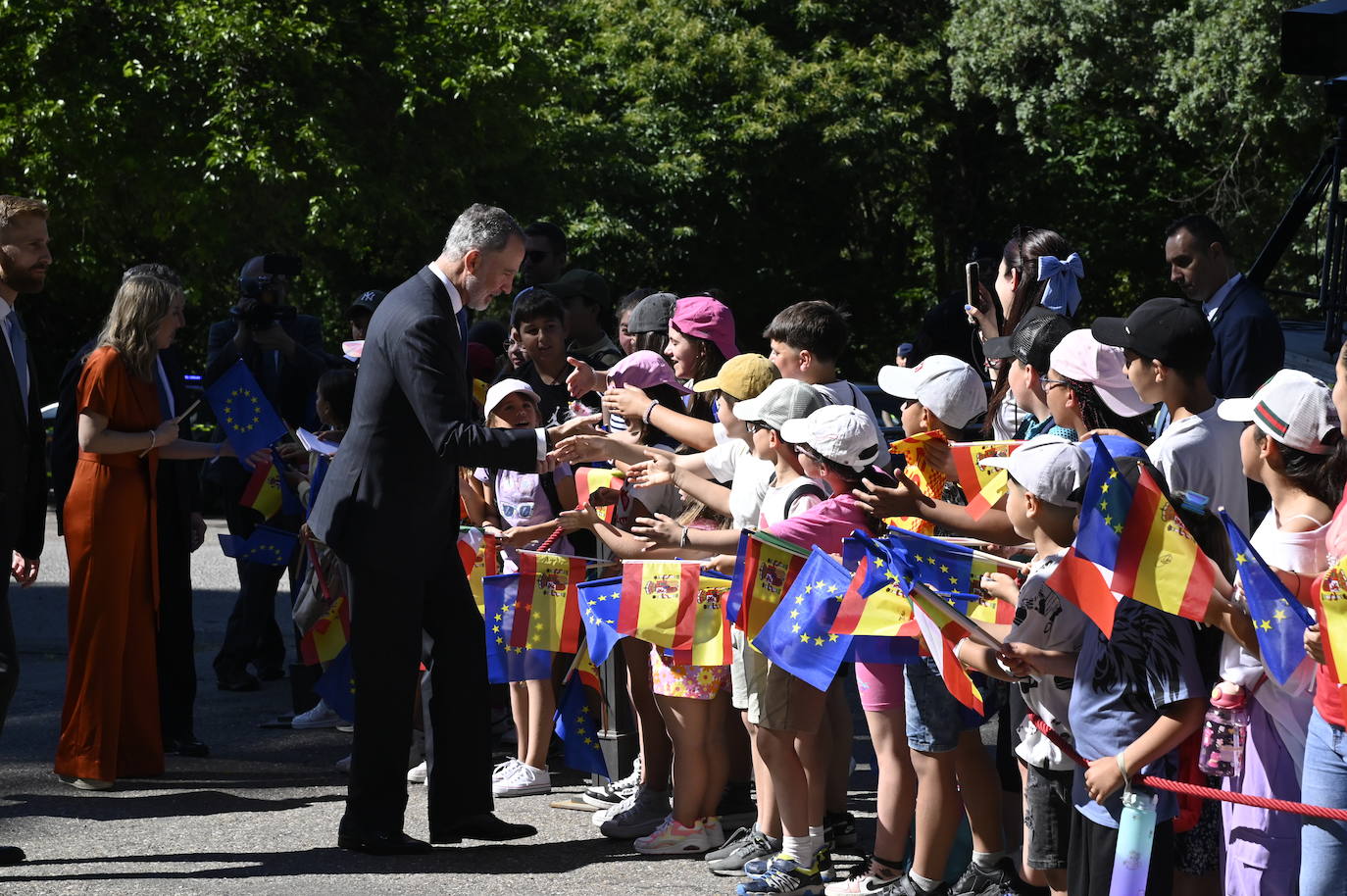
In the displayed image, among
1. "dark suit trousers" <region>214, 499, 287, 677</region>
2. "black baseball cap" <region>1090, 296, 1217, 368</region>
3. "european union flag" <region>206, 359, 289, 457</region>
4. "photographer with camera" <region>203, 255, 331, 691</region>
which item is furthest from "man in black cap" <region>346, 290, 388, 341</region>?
"black baseball cap" <region>1090, 296, 1217, 368</region>

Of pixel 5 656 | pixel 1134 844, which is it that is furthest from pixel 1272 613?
pixel 5 656

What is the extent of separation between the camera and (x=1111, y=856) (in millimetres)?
3697

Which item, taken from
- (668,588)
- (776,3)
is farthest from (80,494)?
(776,3)

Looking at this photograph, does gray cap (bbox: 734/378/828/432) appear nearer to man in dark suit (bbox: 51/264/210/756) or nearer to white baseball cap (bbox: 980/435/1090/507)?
white baseball cap (bbox: 980/435/1090/507)

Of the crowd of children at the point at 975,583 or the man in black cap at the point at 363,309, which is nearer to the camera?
the crowd of children at the point at 975,583

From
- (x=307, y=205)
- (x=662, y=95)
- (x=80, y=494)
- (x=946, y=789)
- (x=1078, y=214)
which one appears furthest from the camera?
(x=1078, y=214)

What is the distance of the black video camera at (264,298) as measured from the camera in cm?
855

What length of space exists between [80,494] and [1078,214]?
25.4 m

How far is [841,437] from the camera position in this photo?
460cm

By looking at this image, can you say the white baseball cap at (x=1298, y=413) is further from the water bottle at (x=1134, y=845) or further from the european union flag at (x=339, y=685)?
the european union flag at (x=339, y=685)

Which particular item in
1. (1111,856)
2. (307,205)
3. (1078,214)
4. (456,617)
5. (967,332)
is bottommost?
(1111,856)

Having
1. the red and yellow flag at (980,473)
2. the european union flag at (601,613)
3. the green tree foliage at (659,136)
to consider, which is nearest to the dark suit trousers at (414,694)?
the european union flag at (601,613)

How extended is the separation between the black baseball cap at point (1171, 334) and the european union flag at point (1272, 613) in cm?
87

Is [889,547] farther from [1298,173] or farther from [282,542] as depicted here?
[1298,173]
